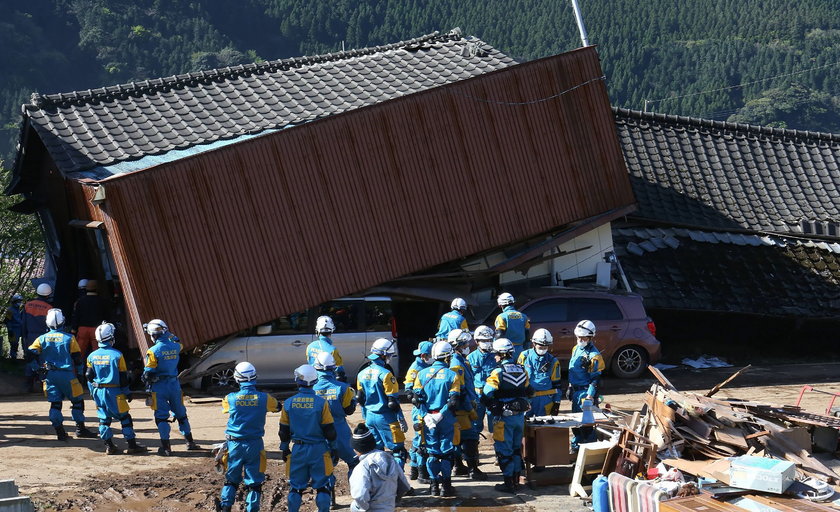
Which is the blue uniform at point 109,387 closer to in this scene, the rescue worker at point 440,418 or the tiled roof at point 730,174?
the rescue worker at point 440,418

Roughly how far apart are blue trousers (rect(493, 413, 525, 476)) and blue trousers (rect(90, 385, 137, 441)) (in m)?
4.81

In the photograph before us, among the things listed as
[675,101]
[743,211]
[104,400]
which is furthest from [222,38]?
[104,400]

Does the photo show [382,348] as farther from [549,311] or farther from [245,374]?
[549,311]

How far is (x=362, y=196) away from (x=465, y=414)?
6.74 m

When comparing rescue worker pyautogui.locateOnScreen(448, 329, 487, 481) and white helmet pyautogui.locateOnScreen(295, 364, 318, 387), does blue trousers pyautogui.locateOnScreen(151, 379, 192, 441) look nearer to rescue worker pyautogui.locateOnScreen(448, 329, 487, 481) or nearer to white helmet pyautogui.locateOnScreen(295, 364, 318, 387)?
white helmet pyautogui.locateOnScreen(295, 364, 318, 387)

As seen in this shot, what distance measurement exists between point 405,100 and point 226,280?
441cm

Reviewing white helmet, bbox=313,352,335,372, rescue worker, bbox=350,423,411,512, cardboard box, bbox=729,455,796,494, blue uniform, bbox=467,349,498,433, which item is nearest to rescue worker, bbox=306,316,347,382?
white helmet, bbox=313,352,335,372

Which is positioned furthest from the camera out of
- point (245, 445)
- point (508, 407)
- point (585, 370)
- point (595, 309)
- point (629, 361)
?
point (629, 361)

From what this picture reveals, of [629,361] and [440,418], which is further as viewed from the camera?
[629,361]

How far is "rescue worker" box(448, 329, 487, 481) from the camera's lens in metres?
12.5

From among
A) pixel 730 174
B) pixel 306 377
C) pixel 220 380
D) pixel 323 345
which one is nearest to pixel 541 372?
pixel 323 345

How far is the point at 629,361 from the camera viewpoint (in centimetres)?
1877

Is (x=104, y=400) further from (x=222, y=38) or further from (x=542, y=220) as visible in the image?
(x=222, y=38)

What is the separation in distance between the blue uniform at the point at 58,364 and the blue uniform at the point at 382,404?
445 cm
